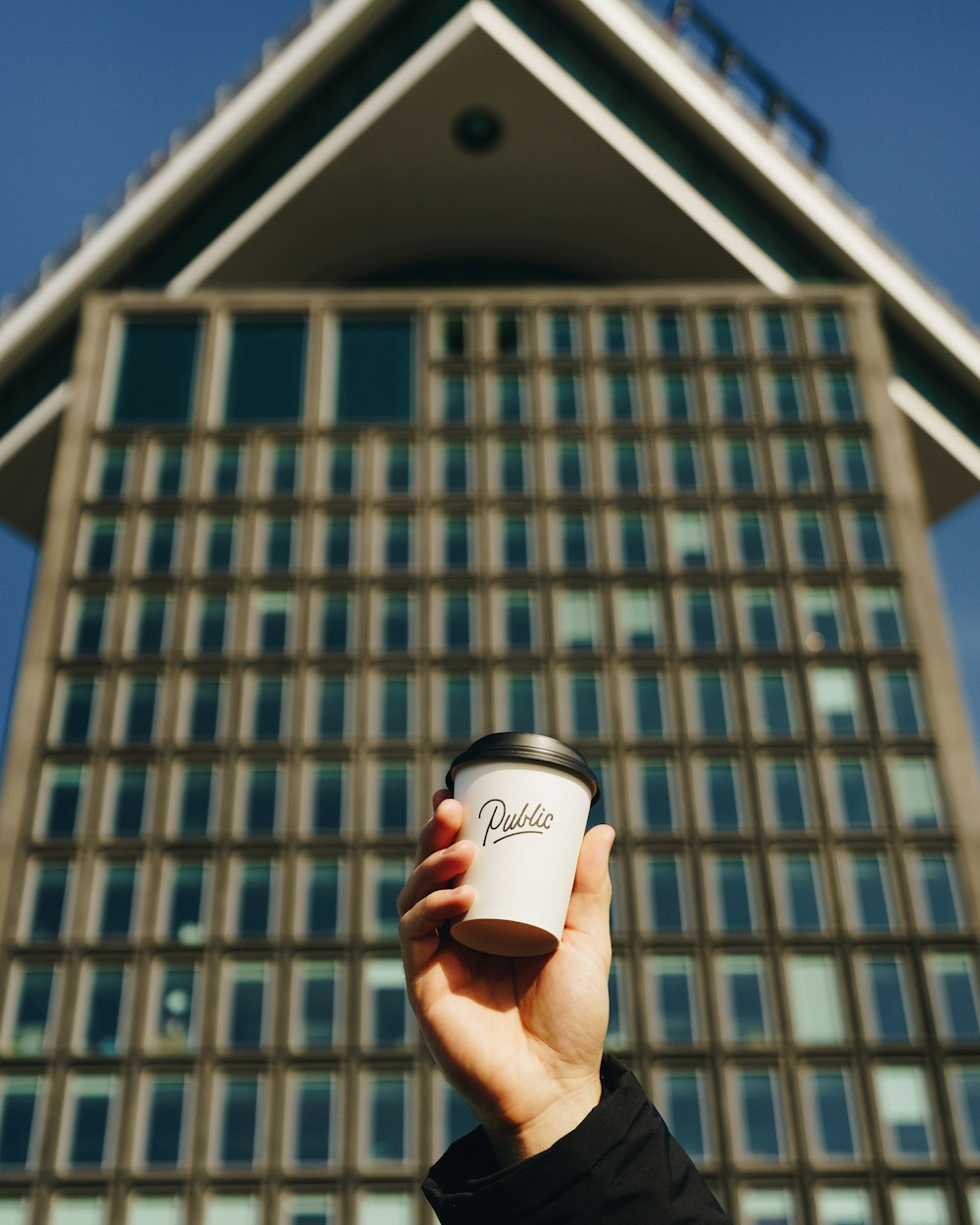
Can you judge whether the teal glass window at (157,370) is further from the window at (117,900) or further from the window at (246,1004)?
the window at (246,1004)

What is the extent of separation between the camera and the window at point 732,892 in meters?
21.3

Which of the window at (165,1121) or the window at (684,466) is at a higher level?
the window at (684,466)

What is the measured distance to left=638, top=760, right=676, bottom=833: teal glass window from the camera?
73.0 ft

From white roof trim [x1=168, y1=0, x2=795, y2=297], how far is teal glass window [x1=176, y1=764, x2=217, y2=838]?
13.2 metres

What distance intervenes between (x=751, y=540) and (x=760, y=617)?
5.42 ft

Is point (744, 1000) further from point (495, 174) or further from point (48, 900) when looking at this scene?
point (495, 174)

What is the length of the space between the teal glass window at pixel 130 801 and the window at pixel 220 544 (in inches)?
166

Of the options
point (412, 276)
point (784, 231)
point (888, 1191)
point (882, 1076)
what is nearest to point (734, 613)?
point (882, 1076)

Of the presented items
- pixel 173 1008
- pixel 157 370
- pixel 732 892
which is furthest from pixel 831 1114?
pixel 157 370

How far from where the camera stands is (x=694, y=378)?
27.5 m

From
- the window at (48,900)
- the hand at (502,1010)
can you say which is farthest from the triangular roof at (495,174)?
the hand at (502,1010)

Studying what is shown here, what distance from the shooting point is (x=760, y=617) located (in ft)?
80.5

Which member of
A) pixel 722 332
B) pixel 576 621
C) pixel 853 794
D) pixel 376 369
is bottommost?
pixel 853 794

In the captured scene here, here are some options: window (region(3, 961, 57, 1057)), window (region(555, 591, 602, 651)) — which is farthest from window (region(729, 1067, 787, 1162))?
window (region(3, 961, 57, 1057))
